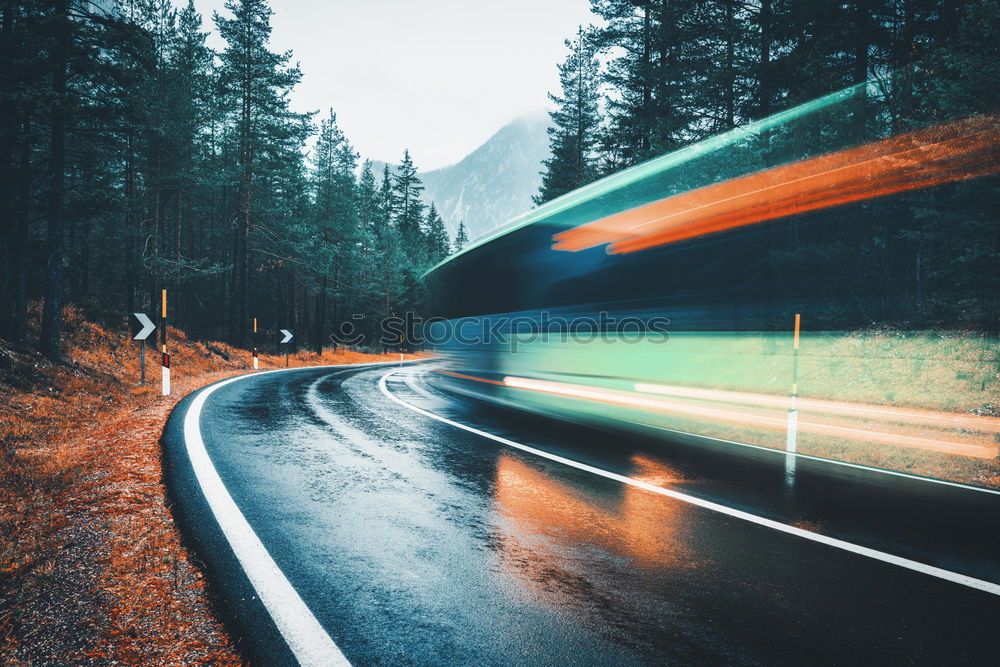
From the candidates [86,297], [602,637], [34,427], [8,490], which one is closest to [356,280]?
[86,297]

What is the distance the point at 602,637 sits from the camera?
2.46 m

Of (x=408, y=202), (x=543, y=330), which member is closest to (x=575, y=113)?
(x=543, y=330)

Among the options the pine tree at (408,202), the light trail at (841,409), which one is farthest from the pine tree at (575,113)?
the pine tree at (408,202)

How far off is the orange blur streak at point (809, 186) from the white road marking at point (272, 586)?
769cm

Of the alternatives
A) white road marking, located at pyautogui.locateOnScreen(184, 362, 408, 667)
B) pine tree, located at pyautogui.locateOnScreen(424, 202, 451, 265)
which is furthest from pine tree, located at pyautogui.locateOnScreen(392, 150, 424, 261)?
white road marking, located at pyautogui.locateOnScreen(184, 362, 408, 667)

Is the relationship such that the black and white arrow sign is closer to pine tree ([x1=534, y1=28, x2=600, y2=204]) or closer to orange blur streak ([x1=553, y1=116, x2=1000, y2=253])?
orange blur streak ([x1=553, y1=116, x2=1000, y2=253])

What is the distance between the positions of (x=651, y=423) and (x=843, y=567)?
6122 mm

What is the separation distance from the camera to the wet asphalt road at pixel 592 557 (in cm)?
243

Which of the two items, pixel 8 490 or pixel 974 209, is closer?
pixel 8 490

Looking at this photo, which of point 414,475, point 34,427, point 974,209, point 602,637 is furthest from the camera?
point 974,209

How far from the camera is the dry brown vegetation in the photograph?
7.56 ft

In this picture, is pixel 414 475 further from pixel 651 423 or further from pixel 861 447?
pixel 861 447

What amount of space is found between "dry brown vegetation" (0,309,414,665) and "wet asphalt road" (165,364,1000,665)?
0.21 m

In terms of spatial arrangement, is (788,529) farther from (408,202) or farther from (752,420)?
(408,202)
